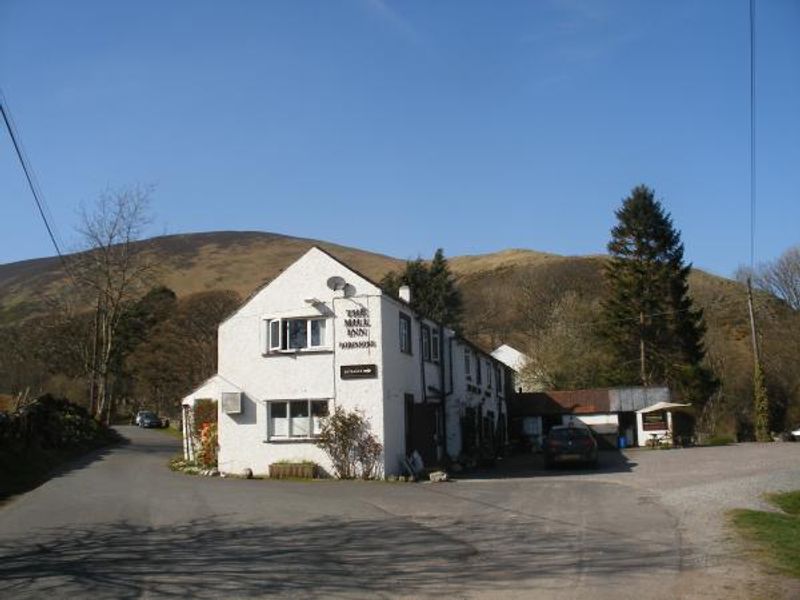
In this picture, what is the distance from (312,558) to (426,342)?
18972 millimetres

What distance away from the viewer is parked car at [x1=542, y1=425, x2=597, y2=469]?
26.7 meters

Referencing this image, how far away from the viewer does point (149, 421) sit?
57.4 meters

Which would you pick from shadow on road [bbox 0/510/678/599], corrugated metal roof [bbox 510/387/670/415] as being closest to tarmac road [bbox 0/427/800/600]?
shadow on road [bbox 0/510/678/599]

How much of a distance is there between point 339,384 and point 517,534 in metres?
12.4

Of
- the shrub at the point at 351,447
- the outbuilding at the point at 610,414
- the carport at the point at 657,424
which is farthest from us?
the outbuilding at the point at 610,414

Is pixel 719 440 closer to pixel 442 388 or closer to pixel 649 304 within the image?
pixel 649 304

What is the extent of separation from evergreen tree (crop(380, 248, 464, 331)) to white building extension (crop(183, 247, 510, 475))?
45339mm

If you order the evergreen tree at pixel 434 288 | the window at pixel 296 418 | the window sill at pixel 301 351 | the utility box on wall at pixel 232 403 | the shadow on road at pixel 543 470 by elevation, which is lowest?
the shadow on road at pixel 543 470

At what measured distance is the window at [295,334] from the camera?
24.3m

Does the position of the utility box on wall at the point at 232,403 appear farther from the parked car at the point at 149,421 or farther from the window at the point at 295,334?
the parked car at the point at 149,421

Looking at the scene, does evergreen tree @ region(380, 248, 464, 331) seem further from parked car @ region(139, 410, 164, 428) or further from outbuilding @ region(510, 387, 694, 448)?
outbuilding @ region(510, 387, 694, 448)

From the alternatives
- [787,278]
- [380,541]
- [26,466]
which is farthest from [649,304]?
[380,541]

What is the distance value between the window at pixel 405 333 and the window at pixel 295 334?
277 centimetres

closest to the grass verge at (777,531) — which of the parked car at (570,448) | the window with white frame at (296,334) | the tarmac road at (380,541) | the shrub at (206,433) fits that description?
the tarmac road at (380,541)
